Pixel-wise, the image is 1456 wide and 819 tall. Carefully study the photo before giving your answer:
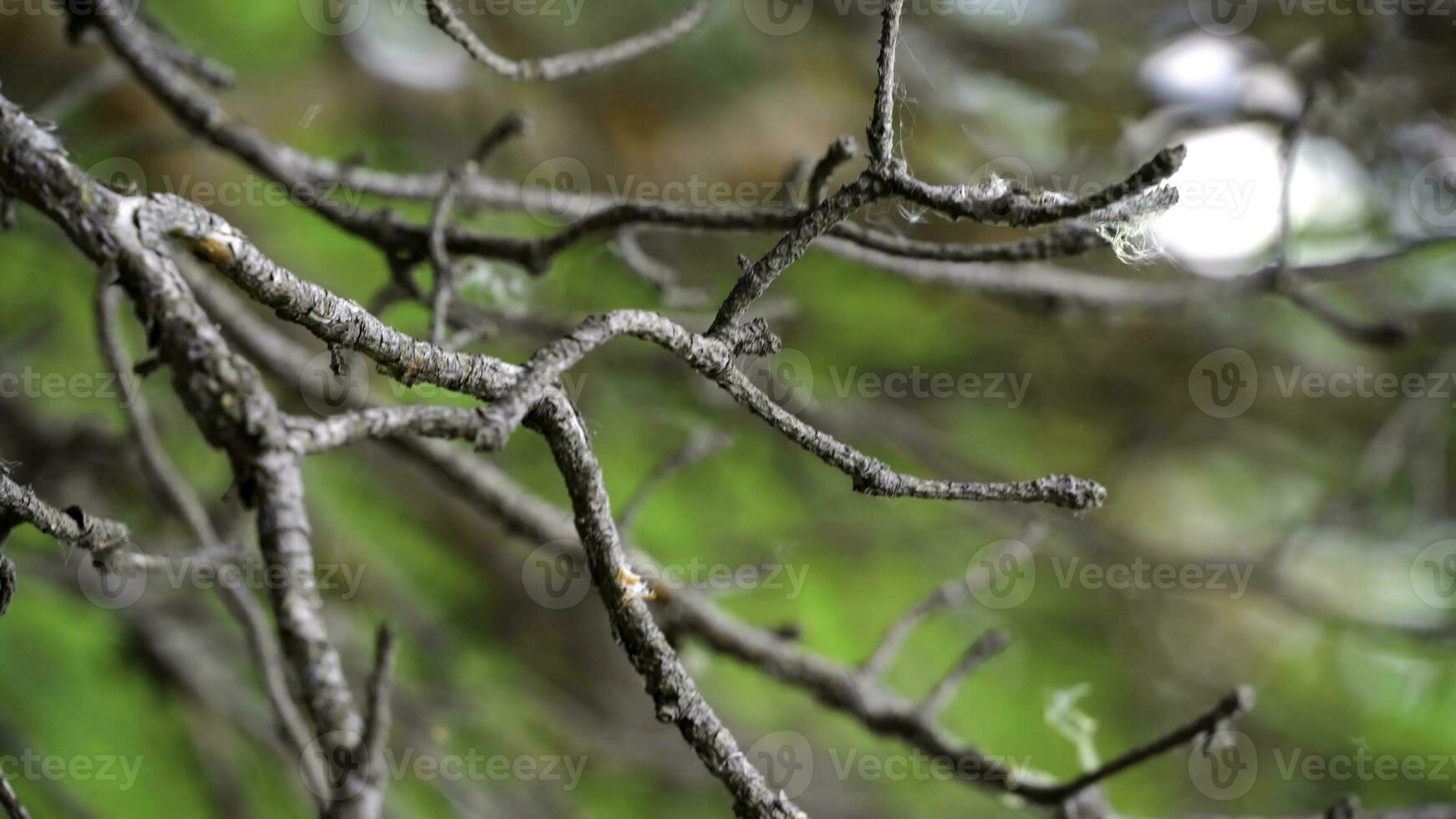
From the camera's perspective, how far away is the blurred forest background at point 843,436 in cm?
175

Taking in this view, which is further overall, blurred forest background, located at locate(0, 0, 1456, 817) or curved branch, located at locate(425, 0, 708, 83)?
blurred forest background, located at locate(0, 0, 1456, 817)

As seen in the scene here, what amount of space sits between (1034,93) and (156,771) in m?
1.98

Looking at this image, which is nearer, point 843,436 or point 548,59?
point 548,59

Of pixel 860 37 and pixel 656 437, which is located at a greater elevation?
pixel 860 37

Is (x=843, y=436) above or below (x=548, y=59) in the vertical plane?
above

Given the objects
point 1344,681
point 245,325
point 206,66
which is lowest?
point 245,325

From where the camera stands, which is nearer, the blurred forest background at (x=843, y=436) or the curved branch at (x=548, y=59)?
the curved branch at (x=548, y=59)

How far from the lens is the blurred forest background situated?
5.73ft

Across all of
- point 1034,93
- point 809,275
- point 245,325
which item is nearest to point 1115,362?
point 1034,93

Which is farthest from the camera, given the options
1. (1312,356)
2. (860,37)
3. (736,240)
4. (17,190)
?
(1312,356)

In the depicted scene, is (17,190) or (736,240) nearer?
(17,190)

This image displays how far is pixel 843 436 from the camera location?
5.87ft

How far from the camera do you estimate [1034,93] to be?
197 centimetres

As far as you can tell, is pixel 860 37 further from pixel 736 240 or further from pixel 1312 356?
pixel 1312 356
